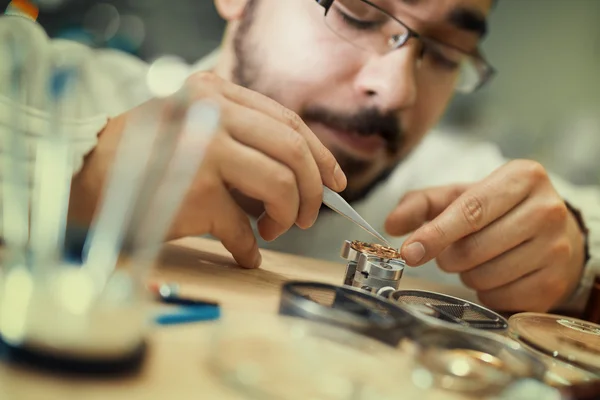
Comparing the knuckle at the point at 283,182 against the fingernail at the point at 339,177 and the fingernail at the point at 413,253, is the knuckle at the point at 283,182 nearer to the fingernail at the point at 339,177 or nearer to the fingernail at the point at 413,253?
the fingernail at the point at 339,177

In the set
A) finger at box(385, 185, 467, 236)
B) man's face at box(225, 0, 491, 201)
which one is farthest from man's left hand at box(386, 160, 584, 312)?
man's face at box(225, 0, 491, 201)

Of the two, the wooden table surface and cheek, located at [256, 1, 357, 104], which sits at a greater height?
cheek, located at [256, 1, 357, 104]

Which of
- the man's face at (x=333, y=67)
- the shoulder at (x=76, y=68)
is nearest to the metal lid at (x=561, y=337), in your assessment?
the man's face at (x=333, y=67)

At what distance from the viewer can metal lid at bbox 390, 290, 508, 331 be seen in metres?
0.45

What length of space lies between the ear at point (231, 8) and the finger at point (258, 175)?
1.51ft

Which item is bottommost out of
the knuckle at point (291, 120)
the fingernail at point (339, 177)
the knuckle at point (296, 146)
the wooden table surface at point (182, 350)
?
the wooden table surface at point (182, 350)

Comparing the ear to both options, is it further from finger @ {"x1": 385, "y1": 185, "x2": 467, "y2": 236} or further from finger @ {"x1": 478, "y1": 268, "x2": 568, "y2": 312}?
finger @ {"x1": 478, "y1": 268, "x2": 568, "y2": 312}

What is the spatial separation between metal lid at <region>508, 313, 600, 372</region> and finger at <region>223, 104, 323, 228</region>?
0.25 meters

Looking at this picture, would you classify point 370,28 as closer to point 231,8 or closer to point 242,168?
point 231,8

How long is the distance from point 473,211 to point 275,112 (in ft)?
0.97

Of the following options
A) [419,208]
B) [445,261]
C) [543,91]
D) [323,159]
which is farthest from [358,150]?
[543,91]

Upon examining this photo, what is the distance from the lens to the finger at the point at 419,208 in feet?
2.48

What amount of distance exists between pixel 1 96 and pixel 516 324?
20.4 inches

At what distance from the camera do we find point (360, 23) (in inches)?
30.3
